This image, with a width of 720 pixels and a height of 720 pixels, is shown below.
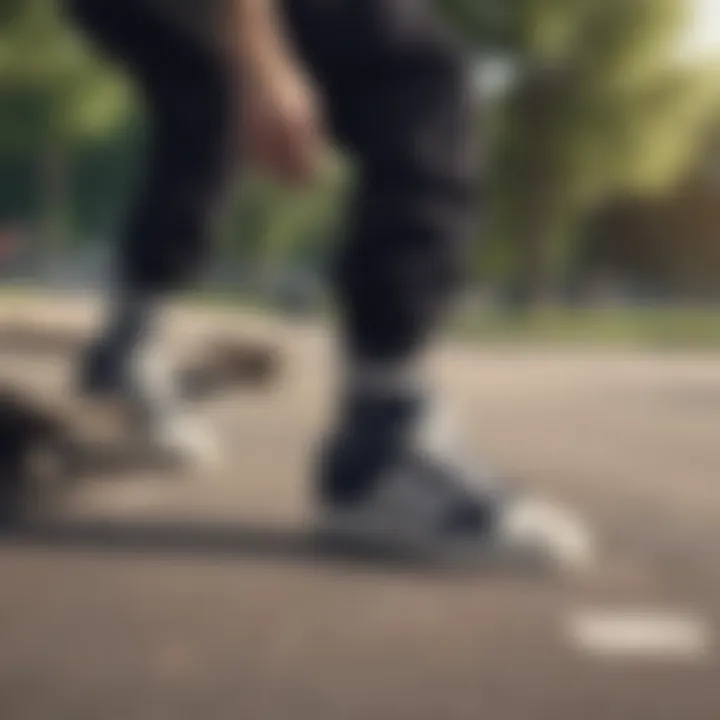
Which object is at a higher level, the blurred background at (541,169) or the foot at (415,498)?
the blurred background at (541,169)

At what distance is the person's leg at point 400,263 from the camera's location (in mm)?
918

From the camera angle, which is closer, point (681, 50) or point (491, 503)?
point (681, 50)

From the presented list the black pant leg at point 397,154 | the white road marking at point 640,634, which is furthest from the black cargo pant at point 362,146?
the white road marking at point 640,634

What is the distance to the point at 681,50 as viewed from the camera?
32.3 inches

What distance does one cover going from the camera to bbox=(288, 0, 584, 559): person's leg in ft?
3.01

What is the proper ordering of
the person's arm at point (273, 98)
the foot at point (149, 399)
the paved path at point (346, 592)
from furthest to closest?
1. the foot at point (149, 399)
2. the person's arm at point (273, 98)
3. the paved path at point (346, 592)

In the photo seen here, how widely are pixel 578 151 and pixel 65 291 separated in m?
0.28

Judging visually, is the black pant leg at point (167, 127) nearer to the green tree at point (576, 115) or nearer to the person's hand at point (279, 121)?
the person's hand at point (279, 121)

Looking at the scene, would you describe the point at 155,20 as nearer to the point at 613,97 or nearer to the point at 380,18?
the point at 380,18

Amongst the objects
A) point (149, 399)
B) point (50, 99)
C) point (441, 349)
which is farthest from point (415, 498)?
point (50, 99)

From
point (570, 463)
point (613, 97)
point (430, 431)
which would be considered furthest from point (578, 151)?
point (570, 463)

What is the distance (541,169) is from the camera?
2.85 ft

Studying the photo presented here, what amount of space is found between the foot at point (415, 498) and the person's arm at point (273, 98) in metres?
0.17

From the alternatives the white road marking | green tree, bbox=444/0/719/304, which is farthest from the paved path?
green tree, bbox=444/0/719/304
